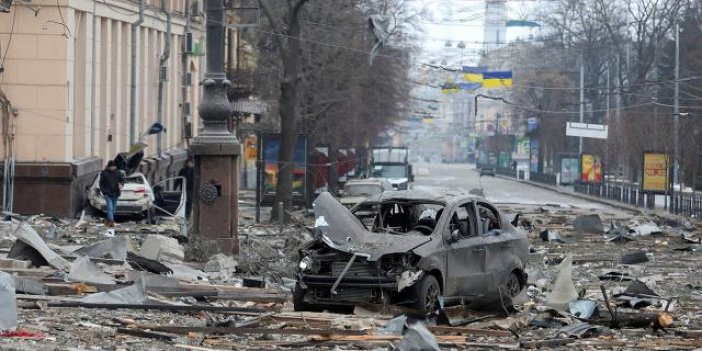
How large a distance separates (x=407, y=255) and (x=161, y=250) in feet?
22.9

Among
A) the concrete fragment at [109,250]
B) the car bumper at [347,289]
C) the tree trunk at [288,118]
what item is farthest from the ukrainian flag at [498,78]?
the car bumper at [347,289]

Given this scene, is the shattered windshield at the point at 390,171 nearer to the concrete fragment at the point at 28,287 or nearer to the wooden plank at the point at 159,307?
the concrete fragment at the point at 28,287

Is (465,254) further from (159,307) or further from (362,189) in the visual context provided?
(362,189)

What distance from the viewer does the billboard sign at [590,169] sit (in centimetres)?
8162

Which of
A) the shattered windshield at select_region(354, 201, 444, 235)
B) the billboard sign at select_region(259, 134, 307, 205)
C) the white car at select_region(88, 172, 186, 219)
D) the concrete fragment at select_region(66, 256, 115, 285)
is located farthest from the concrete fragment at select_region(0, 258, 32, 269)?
the billboard sign at select_region(259, 134, 307, 205)

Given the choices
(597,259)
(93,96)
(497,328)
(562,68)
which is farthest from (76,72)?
(562,68)

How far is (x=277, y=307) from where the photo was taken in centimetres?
1559

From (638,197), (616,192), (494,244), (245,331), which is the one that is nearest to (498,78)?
(638,197)

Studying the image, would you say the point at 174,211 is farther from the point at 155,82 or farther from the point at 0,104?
the point at 155,82

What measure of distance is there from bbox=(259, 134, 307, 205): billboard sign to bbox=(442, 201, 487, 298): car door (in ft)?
84.2

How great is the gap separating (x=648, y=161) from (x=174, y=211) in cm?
2514

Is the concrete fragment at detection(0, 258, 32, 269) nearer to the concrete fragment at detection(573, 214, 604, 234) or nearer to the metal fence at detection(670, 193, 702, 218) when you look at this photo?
the concrete fragment at detection(573, 214, 604, 234)

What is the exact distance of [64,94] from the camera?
36.5 m

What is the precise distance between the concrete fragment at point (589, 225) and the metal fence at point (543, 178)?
Result: 6326 cm
